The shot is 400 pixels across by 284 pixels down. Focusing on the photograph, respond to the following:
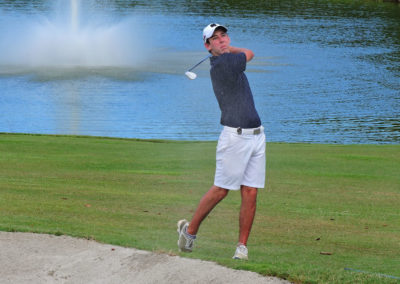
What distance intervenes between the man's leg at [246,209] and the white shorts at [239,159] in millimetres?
63

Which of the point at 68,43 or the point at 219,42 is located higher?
the point at 219,42

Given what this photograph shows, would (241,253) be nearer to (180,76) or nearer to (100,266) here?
(100,266)

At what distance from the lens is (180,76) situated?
31.5 meters

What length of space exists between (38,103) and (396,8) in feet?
172

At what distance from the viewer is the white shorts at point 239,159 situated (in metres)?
6.08

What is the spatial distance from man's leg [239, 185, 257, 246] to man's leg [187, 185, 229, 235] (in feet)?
0.54

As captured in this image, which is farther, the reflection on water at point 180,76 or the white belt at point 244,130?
the reflection on water at point 180,76

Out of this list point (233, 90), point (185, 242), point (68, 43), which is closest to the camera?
point (233, 90)

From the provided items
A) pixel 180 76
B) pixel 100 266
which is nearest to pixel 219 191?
pixel 100 266

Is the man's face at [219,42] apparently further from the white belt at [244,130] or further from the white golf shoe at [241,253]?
the white golf shoe at [241,253]

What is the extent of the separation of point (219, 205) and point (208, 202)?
2884 millimetres

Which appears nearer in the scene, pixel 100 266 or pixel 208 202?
pixel 100 266

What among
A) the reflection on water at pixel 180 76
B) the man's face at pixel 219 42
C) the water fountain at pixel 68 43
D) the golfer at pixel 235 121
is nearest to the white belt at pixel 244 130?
the golfer at pixel 235 121

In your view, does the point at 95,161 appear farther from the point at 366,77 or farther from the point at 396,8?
the point at 396,8
